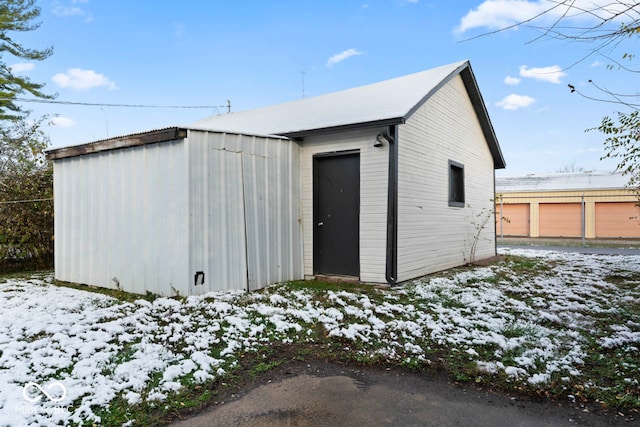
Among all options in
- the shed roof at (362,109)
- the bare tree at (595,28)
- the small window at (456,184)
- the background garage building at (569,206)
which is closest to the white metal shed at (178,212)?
the shed roof at (362,109)

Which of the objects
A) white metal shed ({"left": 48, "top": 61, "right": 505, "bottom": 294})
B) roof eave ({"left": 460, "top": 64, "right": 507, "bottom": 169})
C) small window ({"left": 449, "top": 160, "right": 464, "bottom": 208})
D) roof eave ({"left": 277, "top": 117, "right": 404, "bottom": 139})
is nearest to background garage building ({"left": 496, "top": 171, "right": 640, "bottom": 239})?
roof eave ({"left": 460, "top": 64, "right": 507, "bottom": 169})

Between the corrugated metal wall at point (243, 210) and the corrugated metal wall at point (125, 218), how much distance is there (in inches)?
10.0

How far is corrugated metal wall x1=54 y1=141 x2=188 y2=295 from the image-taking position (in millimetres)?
5859

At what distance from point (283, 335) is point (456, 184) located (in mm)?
7115

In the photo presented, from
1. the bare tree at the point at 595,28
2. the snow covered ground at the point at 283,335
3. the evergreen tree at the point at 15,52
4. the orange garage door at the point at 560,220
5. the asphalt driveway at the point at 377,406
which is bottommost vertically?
the asphalt driveway at the point at 377,406

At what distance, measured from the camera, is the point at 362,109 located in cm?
749

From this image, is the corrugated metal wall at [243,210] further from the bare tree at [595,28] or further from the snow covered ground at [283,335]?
the bare tree at [595,28]

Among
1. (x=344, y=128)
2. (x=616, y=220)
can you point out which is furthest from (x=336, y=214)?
(x=616, y=220)

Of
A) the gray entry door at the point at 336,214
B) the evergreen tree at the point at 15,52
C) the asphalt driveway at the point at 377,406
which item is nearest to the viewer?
the asphalt driveway at the point at 377,406

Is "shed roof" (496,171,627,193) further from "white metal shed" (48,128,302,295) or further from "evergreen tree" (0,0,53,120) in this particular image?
"evergreen tree" (0,0,53,120)

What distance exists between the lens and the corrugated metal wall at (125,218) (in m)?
5.86

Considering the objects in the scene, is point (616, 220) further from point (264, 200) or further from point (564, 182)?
point (264, 200)

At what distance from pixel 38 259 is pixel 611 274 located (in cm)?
1277

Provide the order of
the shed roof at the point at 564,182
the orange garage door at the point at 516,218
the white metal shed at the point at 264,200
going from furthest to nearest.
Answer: the orange garage door at the point at 516,218 < the shed roof at the point at 564,182 < the white metal shed at the point at 264,200
